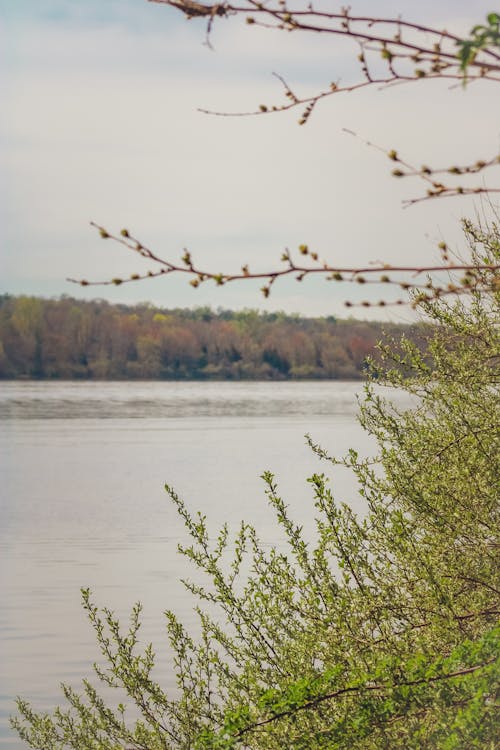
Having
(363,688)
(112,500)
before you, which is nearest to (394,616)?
(363,688)

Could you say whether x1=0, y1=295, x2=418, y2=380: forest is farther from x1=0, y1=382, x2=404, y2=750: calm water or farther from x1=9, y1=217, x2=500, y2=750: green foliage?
x1=9, y1=217, x2=500, y2=750: green foliage

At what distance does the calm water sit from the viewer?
12.1 metres

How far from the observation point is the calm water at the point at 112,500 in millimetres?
12062

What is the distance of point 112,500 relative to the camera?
24.5 m

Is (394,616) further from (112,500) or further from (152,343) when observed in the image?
(152,343)

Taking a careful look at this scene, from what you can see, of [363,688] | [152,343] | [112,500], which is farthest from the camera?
[152,343]

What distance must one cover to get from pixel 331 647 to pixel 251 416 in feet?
156

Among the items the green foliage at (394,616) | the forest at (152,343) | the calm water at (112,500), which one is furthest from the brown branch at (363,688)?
the forest at (152,343)

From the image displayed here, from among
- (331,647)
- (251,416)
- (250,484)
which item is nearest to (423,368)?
(331,647)

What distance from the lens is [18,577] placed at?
51.1 ft

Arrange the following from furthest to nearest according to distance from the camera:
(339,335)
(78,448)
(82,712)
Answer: (339,335) < (78,448) < (82,712)

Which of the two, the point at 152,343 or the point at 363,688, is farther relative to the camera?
the point at 152,343

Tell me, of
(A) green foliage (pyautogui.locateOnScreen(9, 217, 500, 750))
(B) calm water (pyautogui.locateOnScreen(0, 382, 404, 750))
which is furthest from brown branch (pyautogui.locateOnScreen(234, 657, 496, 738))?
(B) calm water (pyautogui.locateOnScreen(0, 382, 404, 750))

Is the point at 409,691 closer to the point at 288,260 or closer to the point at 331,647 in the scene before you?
the point at 331,647
